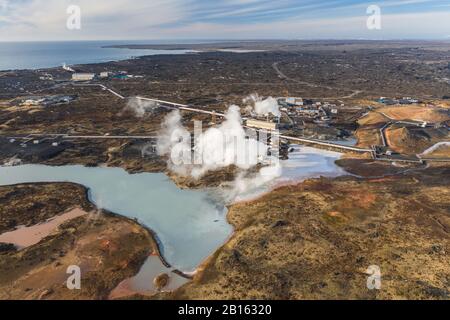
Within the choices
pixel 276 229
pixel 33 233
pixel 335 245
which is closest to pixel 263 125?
pixel 276 229

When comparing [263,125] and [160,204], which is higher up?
[263,125]

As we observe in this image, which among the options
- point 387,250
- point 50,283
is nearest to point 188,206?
point 50,283

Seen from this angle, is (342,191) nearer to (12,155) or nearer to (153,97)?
(12,155)

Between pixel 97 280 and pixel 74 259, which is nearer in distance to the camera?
pixel 97 280

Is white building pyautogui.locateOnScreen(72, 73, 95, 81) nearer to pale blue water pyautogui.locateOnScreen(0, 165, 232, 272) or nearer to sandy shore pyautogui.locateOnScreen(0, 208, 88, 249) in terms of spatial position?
pale blue water pyautogui.locateOnScreen(0, 165, 232, 272)

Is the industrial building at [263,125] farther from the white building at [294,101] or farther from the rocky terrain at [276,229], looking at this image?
the white building at [294,101]

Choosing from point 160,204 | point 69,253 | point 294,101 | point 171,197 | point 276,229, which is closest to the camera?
point 69,253

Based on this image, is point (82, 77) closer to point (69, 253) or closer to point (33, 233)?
point (33, 233)
